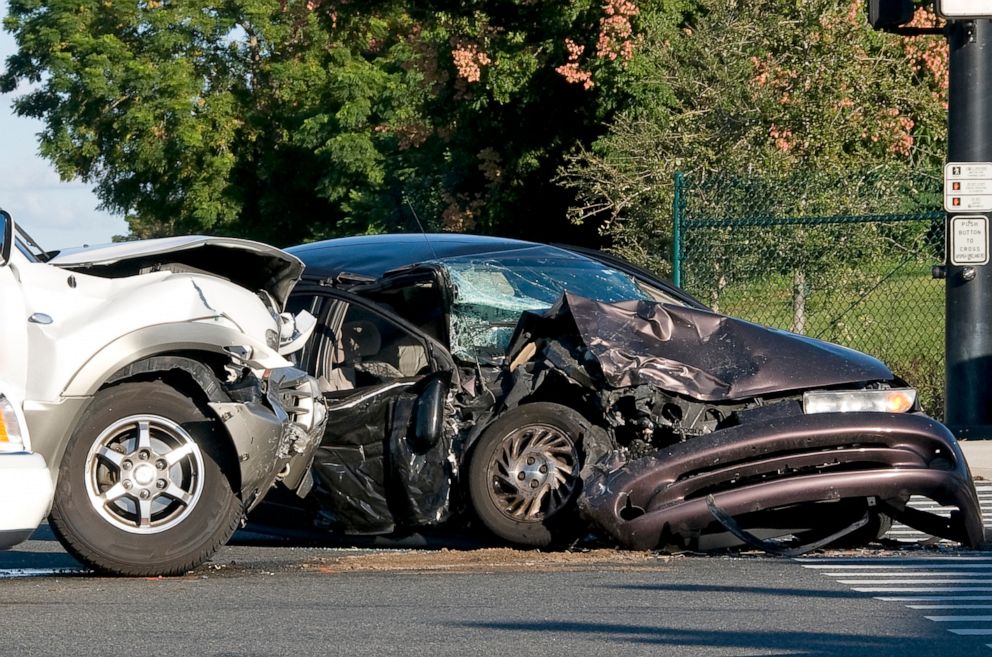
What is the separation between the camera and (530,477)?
8086mm

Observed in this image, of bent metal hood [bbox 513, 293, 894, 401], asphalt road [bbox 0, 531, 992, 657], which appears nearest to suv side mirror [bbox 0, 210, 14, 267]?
asphalt road [bbox 0, 531, 992, 657]

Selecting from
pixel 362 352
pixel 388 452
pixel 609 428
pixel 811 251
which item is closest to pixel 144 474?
pixel 388 452

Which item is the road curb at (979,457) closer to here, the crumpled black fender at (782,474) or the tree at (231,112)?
the crumpled black fender at (782,474)

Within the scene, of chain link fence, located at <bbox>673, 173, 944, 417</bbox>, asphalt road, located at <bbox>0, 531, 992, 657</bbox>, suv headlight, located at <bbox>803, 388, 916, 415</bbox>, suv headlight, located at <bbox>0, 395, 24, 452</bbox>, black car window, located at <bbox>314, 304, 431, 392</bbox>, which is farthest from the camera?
chain link fence, located at <bbox>673, 173, 944, 417</bbox>

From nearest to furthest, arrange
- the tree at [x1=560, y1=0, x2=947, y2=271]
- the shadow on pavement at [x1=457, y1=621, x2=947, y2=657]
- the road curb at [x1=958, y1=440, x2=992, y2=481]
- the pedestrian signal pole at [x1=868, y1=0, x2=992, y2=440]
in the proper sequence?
the shadow on pavement at [x1=457, y1=621, x2=947, y2=657] < the road curb at [x1=958, y1=440, x2=992, y2=481] < the pedestrian signal pole at [x1=868, y1=0, x2=992, y2=440] < the tree at [x1=560, y1=0, x2=947, y2=271]

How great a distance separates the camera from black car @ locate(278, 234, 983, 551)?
762 cm

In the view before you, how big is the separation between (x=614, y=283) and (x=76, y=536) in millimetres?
3606

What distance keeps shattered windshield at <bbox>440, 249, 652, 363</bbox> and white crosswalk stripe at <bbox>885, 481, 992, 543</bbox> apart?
1888 millimetres

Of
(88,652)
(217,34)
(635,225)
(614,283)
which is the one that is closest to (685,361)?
(614,283)

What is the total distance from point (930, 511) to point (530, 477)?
→ 2825 mm

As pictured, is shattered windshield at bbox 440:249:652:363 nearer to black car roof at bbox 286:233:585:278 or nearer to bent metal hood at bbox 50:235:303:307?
black car roof at bbox 286:233:585:278

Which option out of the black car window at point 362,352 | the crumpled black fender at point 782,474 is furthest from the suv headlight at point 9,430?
the crumpled black fender at point 782,474

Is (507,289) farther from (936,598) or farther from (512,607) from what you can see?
(936,598)

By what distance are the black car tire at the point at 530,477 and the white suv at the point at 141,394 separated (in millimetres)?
1127
